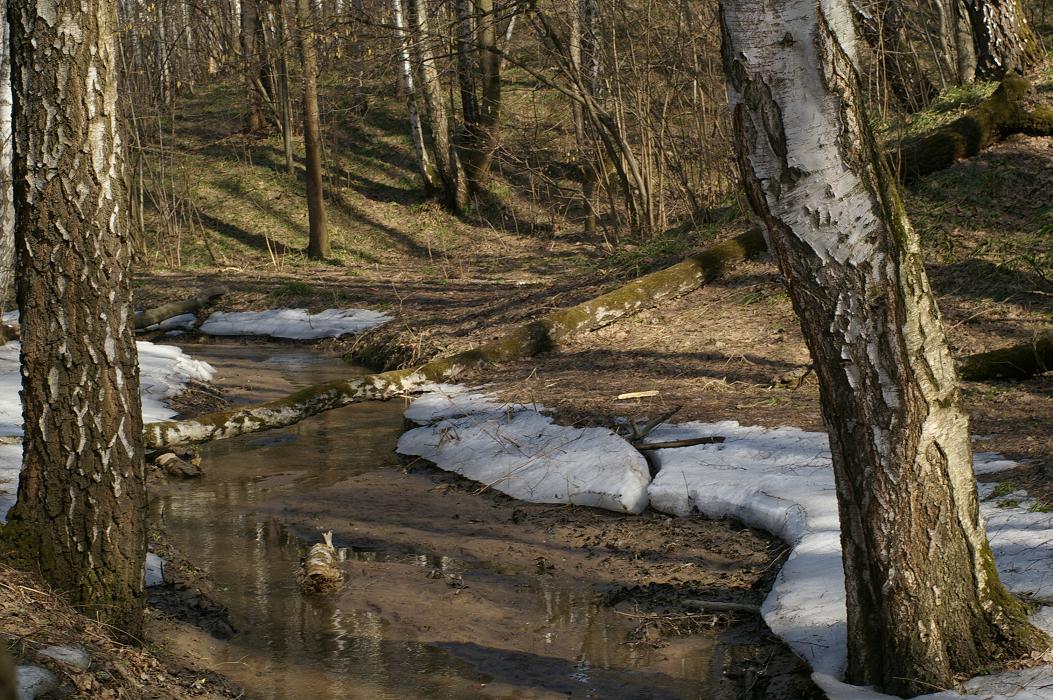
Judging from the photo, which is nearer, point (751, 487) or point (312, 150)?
point (751, 487)

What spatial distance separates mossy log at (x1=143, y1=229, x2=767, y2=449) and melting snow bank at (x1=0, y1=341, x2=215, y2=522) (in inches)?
42.8

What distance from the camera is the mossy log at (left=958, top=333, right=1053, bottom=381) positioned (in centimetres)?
766

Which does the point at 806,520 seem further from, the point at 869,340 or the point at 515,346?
the point at 515,346

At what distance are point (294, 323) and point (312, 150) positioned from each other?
15.9 feet

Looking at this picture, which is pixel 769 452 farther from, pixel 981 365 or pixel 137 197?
pixel 137 197

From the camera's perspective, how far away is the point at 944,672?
3.52m

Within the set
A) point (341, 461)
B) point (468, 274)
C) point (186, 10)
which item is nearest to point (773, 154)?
point (341, 461)

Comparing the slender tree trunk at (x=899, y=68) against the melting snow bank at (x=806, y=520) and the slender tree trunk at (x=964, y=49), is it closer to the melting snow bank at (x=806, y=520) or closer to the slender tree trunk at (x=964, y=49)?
the slender tree trunk at (x=964, y=49)

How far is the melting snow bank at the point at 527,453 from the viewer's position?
276 inches

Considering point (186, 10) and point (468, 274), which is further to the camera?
point (186, 10)

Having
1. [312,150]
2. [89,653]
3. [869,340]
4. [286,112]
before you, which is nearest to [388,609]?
[89,653]

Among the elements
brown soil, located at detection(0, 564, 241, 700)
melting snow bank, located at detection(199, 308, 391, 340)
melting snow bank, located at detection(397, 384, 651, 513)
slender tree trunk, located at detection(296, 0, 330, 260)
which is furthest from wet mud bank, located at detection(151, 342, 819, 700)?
slender tree trunk, located at detection(296, 0, 330, 260)

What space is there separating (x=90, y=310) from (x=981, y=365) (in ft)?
21.6

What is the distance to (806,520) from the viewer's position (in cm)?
580
